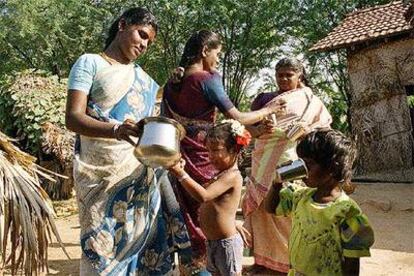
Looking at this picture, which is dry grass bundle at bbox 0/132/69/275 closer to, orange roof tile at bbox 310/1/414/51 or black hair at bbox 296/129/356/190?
black hair at bbox 296/129/356/190

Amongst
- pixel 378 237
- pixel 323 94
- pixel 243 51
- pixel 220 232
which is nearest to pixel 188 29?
pixel 243 51

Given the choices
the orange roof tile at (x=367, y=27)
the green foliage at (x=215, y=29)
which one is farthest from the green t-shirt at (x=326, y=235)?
the green foliage at (x=215, y=29)

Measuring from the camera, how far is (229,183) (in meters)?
2.80

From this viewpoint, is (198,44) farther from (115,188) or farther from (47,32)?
(47,32)

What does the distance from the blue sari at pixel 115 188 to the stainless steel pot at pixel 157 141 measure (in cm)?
29

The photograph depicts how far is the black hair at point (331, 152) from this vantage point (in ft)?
6.36

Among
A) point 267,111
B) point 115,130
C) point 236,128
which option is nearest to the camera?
point 115,130

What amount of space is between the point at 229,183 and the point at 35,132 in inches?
278

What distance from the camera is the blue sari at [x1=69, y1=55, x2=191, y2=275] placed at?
7.86 ft

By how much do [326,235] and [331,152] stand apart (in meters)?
0.29

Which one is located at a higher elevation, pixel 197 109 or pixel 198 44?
pixel 198 44

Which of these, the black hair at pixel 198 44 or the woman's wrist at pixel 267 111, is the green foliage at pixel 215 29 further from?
the black hair at pixel 198 44

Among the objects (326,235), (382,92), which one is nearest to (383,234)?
(326,235)

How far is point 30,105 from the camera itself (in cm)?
912
